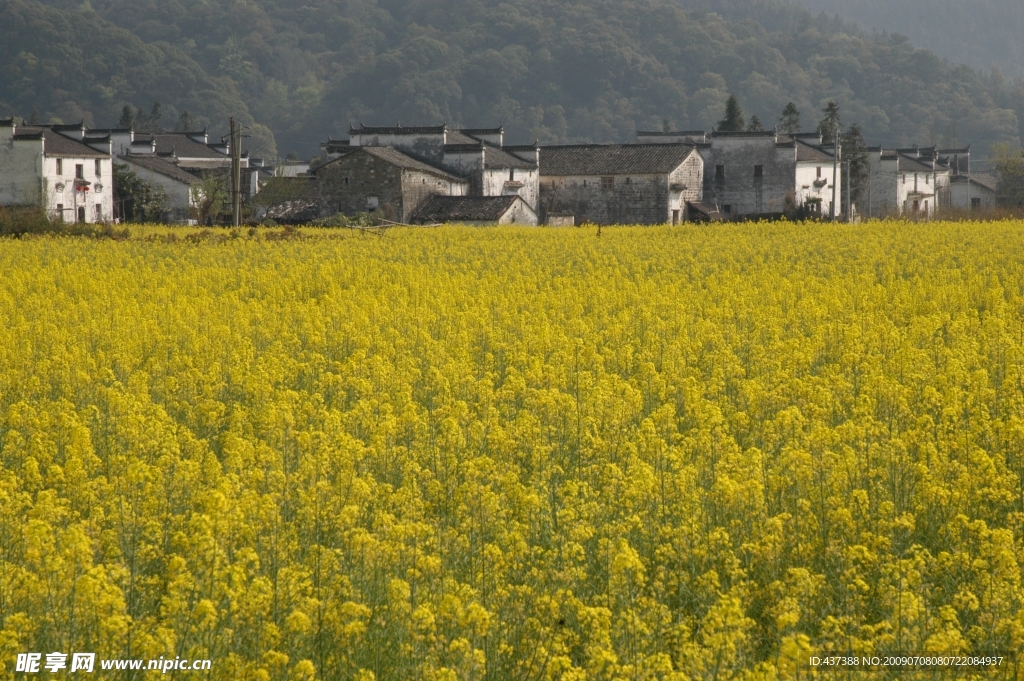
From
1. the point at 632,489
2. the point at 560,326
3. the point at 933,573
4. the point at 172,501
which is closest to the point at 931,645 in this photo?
the point at 933,573

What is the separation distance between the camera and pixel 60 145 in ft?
154

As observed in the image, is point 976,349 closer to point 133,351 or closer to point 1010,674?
point 1010,674

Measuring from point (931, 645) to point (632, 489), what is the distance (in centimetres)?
217

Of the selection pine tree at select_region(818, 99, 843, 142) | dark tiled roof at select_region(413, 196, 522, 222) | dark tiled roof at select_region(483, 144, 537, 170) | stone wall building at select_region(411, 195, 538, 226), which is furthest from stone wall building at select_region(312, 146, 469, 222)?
pine tree at select_region(818, 99, 843, 142)

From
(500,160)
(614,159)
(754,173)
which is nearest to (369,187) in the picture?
(500,160)

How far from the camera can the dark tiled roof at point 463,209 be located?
43.3 m

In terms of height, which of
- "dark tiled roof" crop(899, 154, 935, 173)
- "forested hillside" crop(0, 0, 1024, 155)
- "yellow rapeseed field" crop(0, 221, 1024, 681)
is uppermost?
"forested hillside" crop(0, 0, 1024, 155)

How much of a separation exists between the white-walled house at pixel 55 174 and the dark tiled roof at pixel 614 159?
57.2 feet

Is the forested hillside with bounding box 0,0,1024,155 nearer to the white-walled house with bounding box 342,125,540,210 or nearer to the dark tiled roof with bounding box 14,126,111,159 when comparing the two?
the white-walled house with bounding box 342,125,540,210

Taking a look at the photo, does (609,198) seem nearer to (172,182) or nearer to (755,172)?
(755,172)

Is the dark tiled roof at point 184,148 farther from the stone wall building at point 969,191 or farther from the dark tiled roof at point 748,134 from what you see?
the stone wall building at point 969,191

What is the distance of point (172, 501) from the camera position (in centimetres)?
706

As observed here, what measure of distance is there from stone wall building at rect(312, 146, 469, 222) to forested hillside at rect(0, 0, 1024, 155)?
66078 mm

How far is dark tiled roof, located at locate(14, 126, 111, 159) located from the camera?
45875 millimetres
